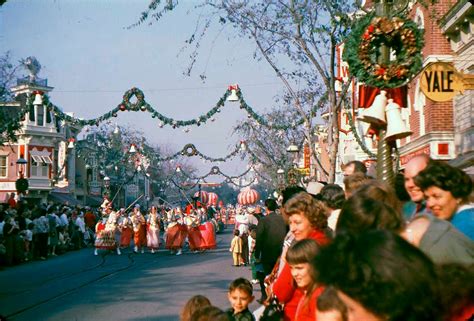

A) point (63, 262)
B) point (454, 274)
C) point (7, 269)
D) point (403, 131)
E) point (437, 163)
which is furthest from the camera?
point (63, 262)

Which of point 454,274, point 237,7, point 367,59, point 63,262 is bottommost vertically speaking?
point 63,262

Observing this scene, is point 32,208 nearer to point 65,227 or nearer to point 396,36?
point 65,227

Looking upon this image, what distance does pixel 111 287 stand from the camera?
15.1m

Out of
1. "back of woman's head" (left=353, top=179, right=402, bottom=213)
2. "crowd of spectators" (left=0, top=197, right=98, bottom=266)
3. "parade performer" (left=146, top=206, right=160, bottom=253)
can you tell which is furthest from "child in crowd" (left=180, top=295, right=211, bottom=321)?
"parade performer" (left=146, top=206, right=160, bottom=253)

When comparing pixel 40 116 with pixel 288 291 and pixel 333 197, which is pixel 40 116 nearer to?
pixel 333 197

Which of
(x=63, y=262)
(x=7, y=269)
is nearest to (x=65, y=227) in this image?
(x=63, y=262)

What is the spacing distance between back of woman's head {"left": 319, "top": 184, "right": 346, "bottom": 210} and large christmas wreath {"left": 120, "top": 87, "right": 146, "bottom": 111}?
21449mm

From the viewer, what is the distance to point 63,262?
2373 centimetres

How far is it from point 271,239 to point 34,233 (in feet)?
51.6

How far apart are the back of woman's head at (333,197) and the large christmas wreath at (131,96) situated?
2145 centimetres

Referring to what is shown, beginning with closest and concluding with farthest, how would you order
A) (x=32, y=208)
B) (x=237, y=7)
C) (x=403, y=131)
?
1. (x=403, y=131)
2. (x=237, y=7)
3. (x=32, y=208)

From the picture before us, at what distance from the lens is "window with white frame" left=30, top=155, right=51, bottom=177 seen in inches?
2430

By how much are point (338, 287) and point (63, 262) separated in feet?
74.6

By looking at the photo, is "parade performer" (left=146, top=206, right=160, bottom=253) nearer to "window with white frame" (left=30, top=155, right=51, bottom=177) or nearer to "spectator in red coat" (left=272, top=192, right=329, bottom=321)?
"spectator in red coat" (left=272, top=192, right=329, bottom=321)
